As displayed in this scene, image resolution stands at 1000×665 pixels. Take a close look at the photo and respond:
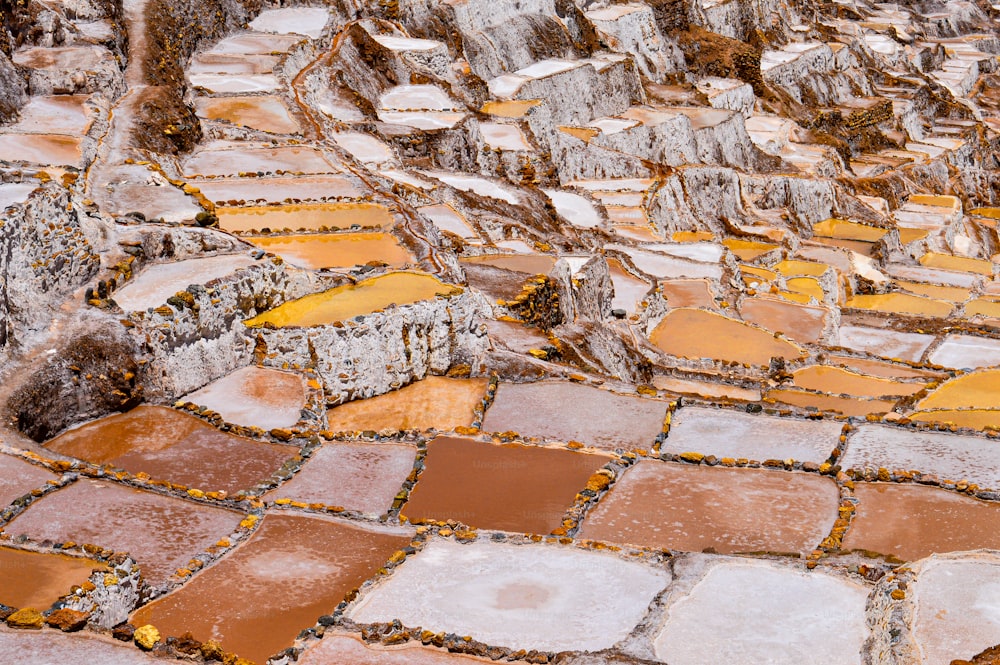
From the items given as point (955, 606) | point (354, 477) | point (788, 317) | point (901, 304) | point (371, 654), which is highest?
point (371, 654)

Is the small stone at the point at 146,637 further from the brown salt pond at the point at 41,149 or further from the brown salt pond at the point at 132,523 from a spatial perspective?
the brown salt pond at the point at 41,149

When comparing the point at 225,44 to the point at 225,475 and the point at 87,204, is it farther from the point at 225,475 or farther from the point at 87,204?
the point at 225,475

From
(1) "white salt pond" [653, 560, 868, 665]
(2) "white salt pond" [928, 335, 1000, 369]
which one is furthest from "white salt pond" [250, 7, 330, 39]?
(1) "white salt pond" [653, 560, 868, 665]

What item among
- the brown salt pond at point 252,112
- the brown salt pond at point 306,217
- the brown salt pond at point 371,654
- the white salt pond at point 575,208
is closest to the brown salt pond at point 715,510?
the brown salt pond at point 371,654

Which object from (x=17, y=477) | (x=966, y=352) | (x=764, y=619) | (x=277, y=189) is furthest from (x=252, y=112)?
(x=764, y=619)

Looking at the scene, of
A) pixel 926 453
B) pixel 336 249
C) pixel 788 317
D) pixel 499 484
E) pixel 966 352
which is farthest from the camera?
pixel 788 317

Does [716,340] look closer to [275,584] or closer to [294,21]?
[275,584]
